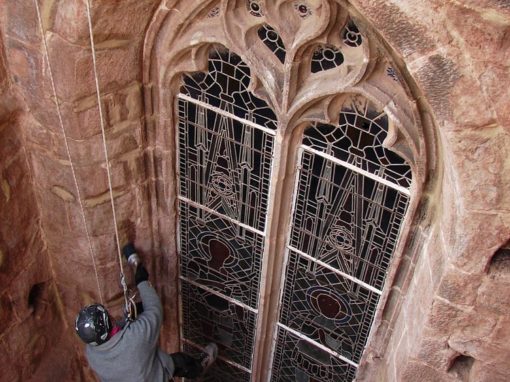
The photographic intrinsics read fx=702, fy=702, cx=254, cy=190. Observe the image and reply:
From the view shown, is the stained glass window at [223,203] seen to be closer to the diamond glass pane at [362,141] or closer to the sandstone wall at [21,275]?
the diamond glass pane at [362,141]

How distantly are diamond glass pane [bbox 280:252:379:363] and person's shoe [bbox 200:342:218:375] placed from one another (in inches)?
30.4

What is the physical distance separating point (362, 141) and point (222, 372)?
265 cm

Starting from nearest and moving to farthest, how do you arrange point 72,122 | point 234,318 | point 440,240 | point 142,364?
1. point 440,240
2. point 72,122
3. point 142,364
4. point 234,318

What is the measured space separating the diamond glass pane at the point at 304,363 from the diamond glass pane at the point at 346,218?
0.84 metres

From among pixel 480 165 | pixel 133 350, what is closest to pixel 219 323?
pixel 133 350

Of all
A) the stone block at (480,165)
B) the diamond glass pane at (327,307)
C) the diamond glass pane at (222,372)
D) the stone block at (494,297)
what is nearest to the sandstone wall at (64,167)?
the diamond glass pane at (222,372)

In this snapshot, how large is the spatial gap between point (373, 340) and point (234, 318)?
1093 millimetres

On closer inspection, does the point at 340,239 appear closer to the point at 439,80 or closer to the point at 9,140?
the point at 439,80

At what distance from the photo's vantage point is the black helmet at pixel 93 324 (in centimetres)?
362

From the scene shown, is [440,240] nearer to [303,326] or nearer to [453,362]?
[453,362]

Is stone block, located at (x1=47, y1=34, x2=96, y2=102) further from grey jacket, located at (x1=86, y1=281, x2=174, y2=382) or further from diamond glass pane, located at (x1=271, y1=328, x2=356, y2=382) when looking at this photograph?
diamond glass pane, located at (x1=271, y1=328, x2=356, y2=382)

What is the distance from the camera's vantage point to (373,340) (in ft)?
13.1

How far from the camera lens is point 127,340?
3.81 metres

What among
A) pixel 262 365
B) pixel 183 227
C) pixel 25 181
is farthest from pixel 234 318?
pixel 25 181
